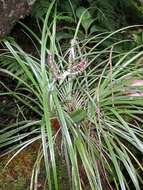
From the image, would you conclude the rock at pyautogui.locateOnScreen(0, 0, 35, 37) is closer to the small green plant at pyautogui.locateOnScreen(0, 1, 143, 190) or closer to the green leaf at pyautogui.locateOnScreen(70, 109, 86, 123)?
the small green plant at pyautogui.locateOnScreen(0, 1, 143, 190)

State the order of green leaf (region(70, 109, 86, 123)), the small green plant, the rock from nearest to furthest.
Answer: the small green plant, green leaf (region(70, 109, 86, 123)), the rock

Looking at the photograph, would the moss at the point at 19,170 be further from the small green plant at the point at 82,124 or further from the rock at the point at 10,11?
the rock at the point at 10,11

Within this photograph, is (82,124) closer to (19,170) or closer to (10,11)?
(19,170)

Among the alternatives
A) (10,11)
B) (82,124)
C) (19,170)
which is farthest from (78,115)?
(10,11)

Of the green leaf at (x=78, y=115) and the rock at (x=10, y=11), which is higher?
the rock at (x=10, y=11)

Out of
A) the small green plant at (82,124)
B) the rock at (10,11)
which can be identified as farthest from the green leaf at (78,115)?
the rock at (10,11)

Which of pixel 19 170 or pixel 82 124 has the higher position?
pixel 82 124

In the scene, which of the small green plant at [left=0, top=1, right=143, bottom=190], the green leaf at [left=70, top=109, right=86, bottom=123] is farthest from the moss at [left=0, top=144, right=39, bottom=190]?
the green leaf at [left=70, top=109, right=86, bottom=123]

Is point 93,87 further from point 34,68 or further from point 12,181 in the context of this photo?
point 12,181

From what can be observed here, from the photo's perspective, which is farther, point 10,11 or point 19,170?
point 10,11

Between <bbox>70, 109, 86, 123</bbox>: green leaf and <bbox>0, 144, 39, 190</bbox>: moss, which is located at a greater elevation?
<bbox>70, 109, 86, 123</bbox>: green leaf

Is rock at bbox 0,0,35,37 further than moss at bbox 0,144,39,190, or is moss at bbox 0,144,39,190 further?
rock at bbox 0,0,35,37
